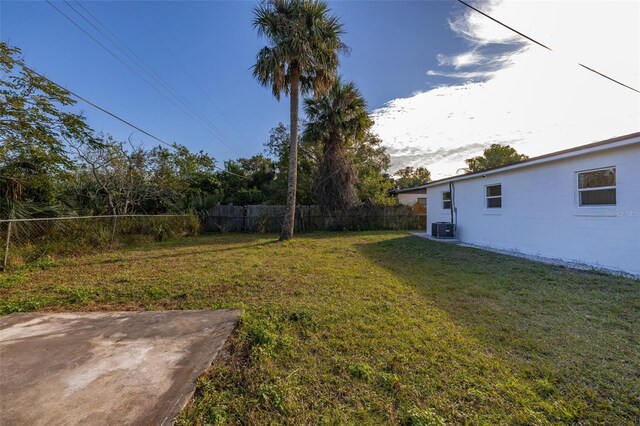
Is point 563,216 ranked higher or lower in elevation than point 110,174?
lower

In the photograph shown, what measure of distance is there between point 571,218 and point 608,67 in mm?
3615

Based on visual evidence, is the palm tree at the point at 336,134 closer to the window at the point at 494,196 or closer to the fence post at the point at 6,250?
the window at the point at 494,196

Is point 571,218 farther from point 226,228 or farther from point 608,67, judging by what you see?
point 226,228

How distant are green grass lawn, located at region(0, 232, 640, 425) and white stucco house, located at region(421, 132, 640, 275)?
122 cm

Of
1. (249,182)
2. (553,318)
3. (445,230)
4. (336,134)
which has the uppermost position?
(336,134)

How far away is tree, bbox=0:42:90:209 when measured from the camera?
18.2 feet

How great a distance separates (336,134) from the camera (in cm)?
1353

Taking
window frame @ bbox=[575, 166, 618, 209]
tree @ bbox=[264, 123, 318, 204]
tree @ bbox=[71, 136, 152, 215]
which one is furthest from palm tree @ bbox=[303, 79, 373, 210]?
window frame @ bbox=[575, 166, 618, 209]

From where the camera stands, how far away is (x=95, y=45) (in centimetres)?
709

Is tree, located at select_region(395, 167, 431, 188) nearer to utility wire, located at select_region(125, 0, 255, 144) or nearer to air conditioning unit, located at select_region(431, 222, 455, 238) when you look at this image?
air conditioning unit, located at select_region(431, 222, 455, 238)

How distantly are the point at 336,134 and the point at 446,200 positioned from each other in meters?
6.26

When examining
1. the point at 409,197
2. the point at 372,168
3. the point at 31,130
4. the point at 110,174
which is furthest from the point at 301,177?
the point at 31,130

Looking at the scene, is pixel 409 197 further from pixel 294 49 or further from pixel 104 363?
pixel 104 363

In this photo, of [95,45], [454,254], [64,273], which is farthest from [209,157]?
[454,254]
